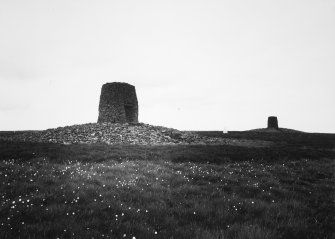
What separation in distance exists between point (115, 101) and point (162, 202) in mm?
27940

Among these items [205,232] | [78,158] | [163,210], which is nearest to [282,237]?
[205,232]

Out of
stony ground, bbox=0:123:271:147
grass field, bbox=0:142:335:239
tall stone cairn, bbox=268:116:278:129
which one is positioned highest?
tall stone cairn, bbox=268:116:278:129

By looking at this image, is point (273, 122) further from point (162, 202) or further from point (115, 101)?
point (162, 202)

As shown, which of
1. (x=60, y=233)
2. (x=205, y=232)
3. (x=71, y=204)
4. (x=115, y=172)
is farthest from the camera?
(x=115, y=172)

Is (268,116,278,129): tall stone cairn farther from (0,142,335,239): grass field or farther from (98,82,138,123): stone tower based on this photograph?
(0,142,335,239): grass field

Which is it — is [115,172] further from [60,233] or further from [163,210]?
[60,233]

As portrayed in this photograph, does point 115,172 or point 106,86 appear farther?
point 106,86

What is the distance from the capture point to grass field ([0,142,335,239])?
6141 millimetres

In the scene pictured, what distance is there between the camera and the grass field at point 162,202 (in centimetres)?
614

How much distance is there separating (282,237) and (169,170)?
683cm

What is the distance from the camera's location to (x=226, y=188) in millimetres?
10469

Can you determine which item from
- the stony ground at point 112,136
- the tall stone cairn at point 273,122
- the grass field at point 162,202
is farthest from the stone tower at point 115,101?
the tall stone cairn at point 273,122

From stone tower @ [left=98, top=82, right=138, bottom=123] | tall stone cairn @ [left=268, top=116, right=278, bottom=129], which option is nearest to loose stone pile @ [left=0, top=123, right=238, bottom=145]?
stone tower @ [left=98, top=82, right=138, bottom=123]

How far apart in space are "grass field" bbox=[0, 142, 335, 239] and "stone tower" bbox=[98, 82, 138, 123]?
20793mm
